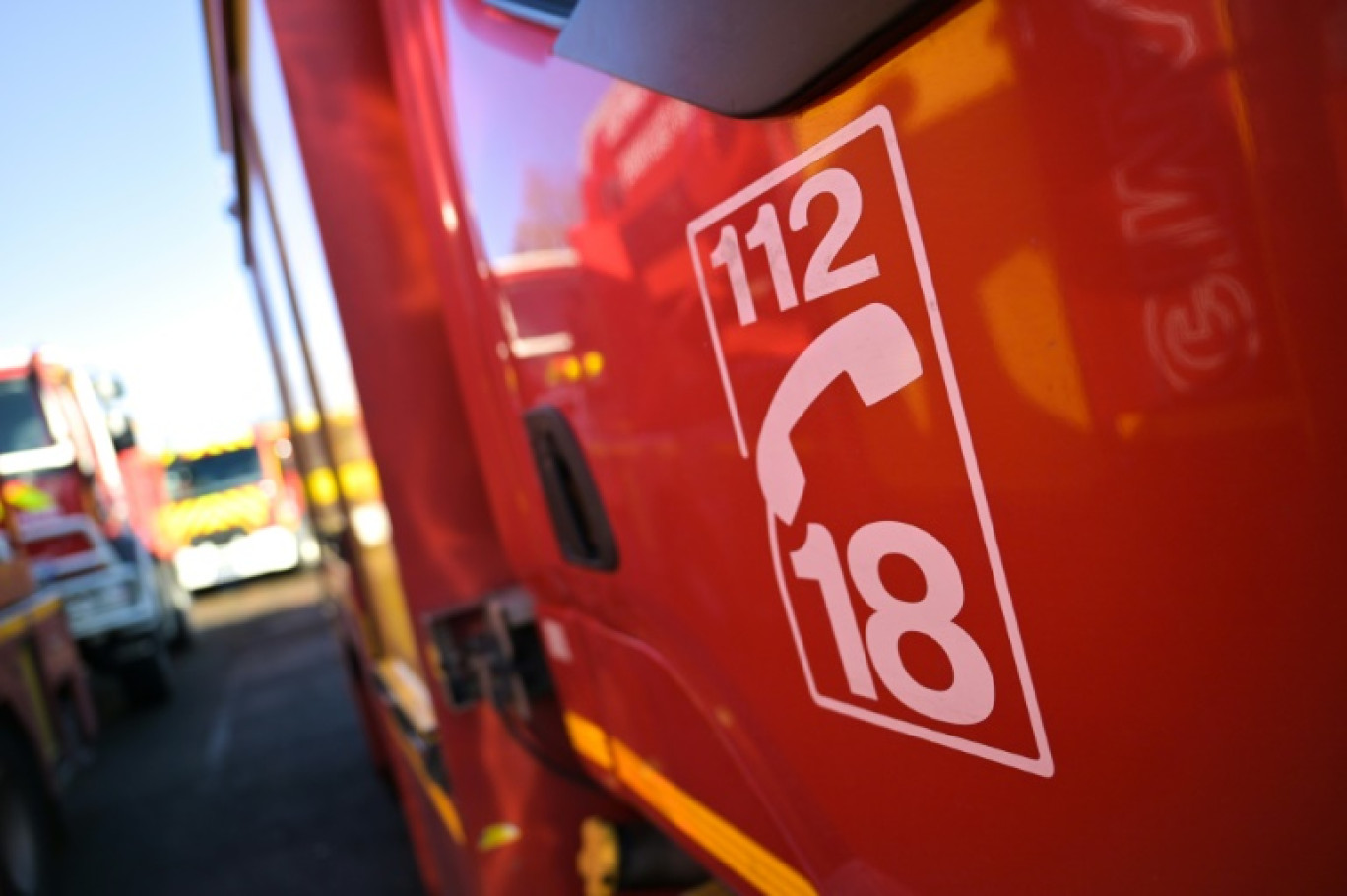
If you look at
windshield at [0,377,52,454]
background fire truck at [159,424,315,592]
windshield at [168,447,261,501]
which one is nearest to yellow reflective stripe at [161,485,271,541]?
background fire truck at [159,424,315,592]

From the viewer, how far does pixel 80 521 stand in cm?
747

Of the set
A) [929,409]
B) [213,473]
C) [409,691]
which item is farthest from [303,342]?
[213,473]

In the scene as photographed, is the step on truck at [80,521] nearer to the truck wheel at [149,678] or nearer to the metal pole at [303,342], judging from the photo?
the truck wheel at [149,678]

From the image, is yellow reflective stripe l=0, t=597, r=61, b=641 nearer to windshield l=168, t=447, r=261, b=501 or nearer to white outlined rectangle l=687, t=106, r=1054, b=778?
white outlined rectangle l=687, t=106, r=1054, b=778

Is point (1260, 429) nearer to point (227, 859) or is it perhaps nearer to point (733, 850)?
point (733, 850)

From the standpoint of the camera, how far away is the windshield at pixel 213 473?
1452 cm

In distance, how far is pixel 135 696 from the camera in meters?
7.79

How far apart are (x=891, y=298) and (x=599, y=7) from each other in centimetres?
40

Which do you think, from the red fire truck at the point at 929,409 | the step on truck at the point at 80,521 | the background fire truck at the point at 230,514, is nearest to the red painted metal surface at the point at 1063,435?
the red fire truck at the point at 929,409

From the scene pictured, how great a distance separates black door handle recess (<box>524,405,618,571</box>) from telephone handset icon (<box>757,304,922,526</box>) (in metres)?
0.40

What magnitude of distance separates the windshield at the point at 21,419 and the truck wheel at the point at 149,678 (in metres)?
1.74

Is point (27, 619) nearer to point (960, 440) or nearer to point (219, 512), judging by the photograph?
point (960, 440)

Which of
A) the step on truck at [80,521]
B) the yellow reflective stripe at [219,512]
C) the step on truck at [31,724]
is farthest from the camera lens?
the yellow reflective stripe at [219,512]

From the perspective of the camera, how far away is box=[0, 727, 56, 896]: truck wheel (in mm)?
4047
